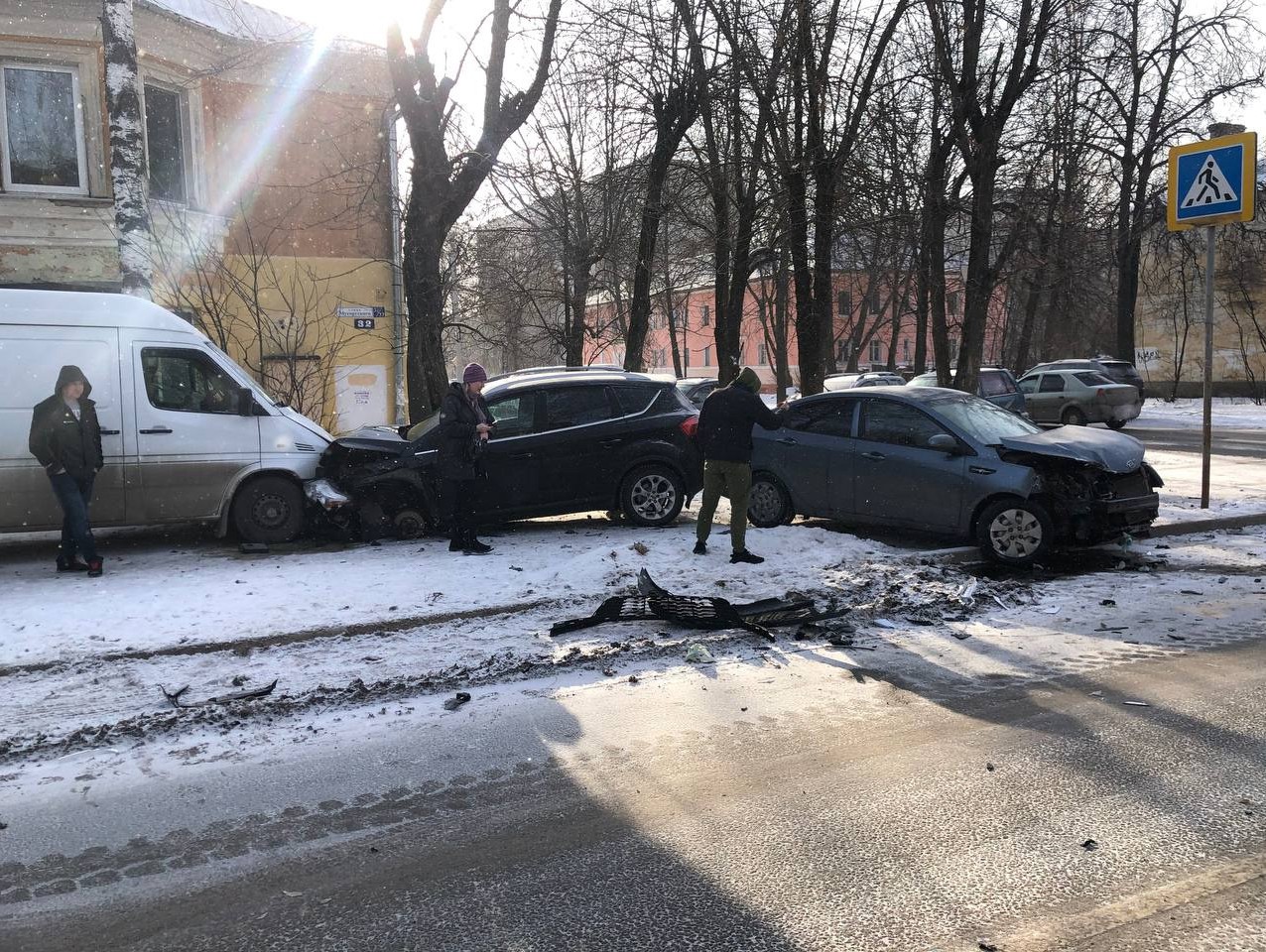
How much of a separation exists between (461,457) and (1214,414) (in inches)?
1073

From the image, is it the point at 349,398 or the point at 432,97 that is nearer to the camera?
the point at 432,97

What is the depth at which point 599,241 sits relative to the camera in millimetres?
21891

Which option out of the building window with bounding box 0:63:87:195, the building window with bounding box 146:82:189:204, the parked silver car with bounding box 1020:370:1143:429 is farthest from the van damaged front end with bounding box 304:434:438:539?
the parked silver car with bounding box 1020:370:1143:429

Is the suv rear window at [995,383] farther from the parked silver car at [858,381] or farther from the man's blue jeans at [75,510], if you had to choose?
the man's blue jeans at [75,510]

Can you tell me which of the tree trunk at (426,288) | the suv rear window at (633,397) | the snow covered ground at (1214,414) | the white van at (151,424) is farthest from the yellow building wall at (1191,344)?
the white van at (151,424)

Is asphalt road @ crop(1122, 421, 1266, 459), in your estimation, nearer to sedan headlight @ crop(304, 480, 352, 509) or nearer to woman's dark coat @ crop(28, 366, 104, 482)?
sedan headlight @ crop(304, 480, 352, 509)

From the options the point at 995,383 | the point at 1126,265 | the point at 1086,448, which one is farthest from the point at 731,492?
the point at 1126,265

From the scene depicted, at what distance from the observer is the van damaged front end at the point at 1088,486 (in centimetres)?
830

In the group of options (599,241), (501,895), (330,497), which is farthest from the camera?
A: (599,241)

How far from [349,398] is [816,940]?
16.9 metres

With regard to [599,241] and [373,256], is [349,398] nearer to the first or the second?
[373,256]

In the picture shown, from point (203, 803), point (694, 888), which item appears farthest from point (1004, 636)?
point (203, 803)

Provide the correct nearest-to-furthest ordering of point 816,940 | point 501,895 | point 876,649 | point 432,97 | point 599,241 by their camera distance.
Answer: point 816,940
point 501,895
point 876,649
point 432,97
point 599,241

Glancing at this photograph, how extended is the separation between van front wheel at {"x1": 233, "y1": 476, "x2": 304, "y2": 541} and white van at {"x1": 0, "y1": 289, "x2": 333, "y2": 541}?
10 mm
